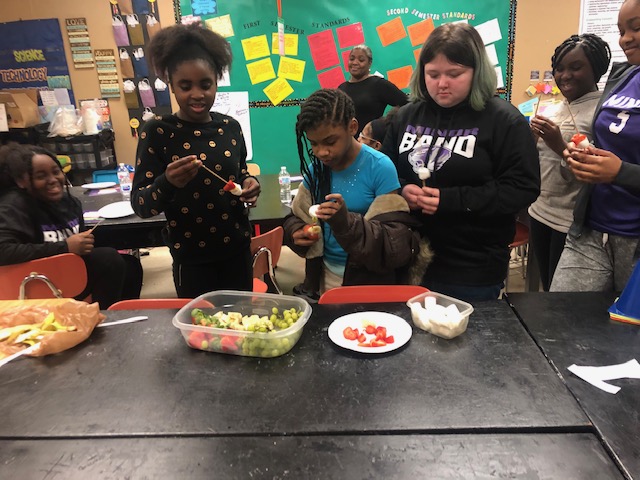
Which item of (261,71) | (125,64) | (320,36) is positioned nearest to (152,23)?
(125,64)

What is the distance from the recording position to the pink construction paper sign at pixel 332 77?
184 inches

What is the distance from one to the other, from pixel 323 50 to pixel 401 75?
85 cm

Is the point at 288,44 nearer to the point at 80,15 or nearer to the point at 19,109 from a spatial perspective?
the point at 80,15

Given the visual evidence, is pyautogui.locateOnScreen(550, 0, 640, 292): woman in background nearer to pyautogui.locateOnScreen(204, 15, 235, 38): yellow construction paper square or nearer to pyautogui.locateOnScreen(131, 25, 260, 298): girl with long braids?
pyautogui.locateOnScreen(131, 25, 260, 298): girl with long braids

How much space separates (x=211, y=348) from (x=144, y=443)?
35 centimetres

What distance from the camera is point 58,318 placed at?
1435 mm

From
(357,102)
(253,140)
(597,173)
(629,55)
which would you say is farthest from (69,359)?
(253,140)

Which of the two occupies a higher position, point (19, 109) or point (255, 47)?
point (255, 47)

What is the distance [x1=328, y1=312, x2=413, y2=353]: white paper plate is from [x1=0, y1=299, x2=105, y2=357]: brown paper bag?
0.75 metres

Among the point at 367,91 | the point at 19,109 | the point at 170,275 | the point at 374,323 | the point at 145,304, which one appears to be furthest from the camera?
the point at 19,109

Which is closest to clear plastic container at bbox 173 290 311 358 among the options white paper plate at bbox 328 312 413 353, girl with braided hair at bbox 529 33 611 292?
white paper plate at bbox 328 312 413 353

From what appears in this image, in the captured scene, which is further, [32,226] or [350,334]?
[32,226]

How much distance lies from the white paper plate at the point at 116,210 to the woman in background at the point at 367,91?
6.57 ft

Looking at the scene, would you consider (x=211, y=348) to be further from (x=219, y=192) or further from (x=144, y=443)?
(x=219, y=192)
